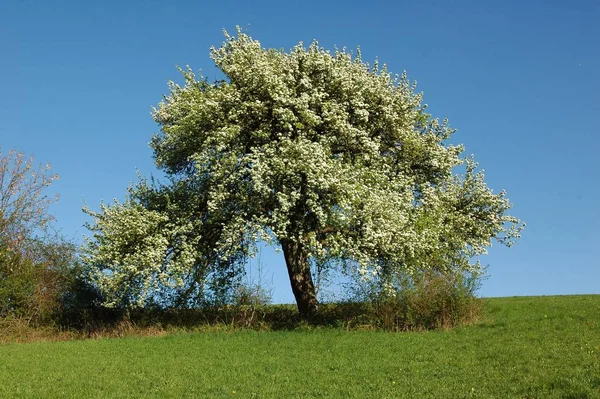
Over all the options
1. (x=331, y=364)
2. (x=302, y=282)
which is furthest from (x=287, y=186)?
(x=331, y=364)

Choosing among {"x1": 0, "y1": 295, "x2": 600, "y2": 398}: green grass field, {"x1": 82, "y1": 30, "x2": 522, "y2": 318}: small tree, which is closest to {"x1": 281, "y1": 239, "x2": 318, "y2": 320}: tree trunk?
{"x1": 82, "y1": 30, "x2": 522, "y2": 318}: small tree

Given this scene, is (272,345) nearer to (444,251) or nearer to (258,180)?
(258,180)

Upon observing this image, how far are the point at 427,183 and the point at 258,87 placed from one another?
34.7 feet

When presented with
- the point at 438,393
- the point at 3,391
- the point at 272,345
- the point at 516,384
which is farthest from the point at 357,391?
the point at 3,391

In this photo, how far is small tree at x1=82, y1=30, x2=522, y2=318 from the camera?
91.9 ft

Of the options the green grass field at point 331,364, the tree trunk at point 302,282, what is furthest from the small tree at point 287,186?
the green grass field at point 331,364

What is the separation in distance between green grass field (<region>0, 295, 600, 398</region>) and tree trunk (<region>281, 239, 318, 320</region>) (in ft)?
14.1

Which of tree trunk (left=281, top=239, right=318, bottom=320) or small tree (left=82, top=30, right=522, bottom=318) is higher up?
small tree (left=82, top=30, right=522, bottom=318)

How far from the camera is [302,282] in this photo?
32.8 meters

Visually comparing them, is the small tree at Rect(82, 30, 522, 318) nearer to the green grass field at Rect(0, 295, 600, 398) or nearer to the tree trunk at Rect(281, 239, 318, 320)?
the tree trunk at Rect(281, 239, 318, 320)

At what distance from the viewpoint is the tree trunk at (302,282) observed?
32219 millimetres

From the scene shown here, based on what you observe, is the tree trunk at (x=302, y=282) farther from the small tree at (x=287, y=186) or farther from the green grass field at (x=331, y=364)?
the green grass field at (x=331, y=364)

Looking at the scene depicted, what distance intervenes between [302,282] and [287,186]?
22.5 ft

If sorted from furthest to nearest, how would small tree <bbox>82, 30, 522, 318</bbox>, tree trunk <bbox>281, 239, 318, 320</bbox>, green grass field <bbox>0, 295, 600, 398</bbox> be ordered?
1. tree trunk <bbox>281, 239, 318, 320</bbox>
2. small tree <bbox>82, 30, 522, 318</bbox>
3. green grass field <bbox>0, 295, 600, 398</bbox>
